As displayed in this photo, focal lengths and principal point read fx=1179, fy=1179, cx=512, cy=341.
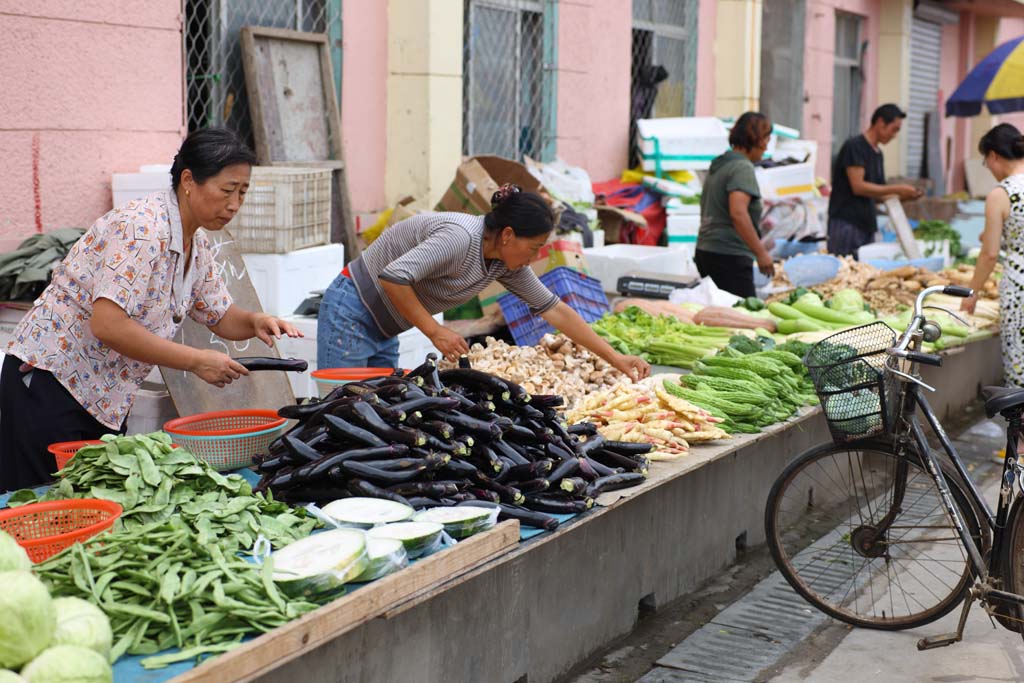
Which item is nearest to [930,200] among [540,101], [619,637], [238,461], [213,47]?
[540,101]

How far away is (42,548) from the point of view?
309cm

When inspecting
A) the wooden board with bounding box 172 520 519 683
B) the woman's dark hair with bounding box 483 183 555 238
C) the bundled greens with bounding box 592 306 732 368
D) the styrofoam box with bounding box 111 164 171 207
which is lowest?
the wooden board with bounding box 172 520 519 683

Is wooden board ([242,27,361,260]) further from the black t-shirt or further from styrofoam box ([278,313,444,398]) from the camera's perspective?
the black t-shirt

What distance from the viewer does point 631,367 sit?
5754 millimetres

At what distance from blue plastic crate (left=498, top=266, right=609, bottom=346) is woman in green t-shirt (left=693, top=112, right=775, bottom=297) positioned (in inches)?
48.6

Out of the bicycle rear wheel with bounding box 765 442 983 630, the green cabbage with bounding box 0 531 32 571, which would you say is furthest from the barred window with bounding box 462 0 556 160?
the green cabbage with bounding box 0 531 32 571

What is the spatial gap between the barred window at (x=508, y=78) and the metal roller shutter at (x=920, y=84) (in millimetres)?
11768

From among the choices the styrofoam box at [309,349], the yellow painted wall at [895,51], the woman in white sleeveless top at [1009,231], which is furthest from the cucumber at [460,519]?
the yellow painted wall at [895,51]

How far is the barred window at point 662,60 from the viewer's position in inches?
520

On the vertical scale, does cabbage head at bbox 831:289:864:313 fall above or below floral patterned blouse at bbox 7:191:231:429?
below

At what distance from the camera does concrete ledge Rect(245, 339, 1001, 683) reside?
11.8 ft

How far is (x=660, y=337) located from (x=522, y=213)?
2611mm

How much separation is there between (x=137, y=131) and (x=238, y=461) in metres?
3.78

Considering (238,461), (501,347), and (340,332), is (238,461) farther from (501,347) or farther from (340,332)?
(501,347)
